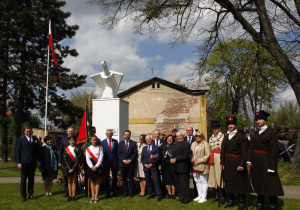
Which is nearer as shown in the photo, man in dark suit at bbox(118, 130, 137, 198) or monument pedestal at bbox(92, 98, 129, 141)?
man in dark suit at bbox(118, 130, 137, 198)

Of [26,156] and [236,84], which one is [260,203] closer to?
[26,156]

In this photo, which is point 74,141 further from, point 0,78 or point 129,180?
point 0,78

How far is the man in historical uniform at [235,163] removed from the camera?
6.05 metres

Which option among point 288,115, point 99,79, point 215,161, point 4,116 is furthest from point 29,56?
point 288,115

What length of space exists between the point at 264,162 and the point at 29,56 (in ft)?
56.9

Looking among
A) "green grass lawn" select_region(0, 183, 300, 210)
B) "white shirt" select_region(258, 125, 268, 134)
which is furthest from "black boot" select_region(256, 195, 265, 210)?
"white shirt" select_region(258, 125, 268, 134)

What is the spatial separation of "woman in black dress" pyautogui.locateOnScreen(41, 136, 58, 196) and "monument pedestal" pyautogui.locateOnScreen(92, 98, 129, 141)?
1.74 m

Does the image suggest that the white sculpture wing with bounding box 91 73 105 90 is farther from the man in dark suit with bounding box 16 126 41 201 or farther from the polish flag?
the polish flag

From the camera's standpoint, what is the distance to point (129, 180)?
757 cm

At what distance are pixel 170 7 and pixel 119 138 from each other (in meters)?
5.32

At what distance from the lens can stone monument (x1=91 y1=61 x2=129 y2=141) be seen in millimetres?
9562

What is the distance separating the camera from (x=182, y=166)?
6.95m

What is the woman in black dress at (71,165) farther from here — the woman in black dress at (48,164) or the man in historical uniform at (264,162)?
the man in historical uniform at (264,162)

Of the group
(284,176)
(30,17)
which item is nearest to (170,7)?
(284,176)
